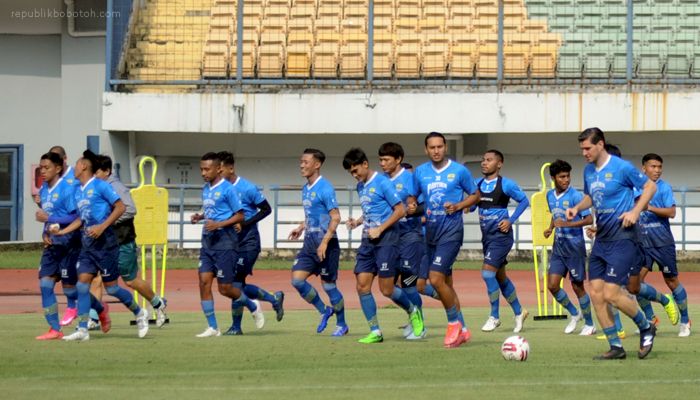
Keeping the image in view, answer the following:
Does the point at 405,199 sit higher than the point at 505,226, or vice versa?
the point at 405,199

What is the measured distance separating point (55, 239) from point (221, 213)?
173cm

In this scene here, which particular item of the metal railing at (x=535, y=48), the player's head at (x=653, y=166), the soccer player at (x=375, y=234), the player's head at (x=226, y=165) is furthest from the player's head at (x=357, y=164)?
the metal railing at (x=535, y=48)

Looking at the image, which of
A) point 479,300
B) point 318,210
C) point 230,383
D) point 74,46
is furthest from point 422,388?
point 74,46

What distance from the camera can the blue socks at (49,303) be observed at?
46.3 feet

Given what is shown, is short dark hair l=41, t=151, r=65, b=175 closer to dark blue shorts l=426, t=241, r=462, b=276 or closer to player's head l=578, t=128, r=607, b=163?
dark blue shorts l=426, t=241, r=462, b=276

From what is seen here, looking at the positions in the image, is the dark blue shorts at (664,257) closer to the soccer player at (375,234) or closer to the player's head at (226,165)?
the soccer player at (375,234)

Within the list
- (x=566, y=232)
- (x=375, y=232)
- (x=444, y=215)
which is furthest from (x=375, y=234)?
(x=566, y=232)

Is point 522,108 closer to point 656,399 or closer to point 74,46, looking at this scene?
point 74,46

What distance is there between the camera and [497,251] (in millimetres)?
15734

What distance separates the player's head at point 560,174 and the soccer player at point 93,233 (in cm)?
486

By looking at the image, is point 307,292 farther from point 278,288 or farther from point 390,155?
point 278,288

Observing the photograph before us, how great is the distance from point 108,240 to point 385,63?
17.3m

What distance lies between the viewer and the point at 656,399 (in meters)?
9.40

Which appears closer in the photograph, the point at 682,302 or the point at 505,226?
the point at 682,302
